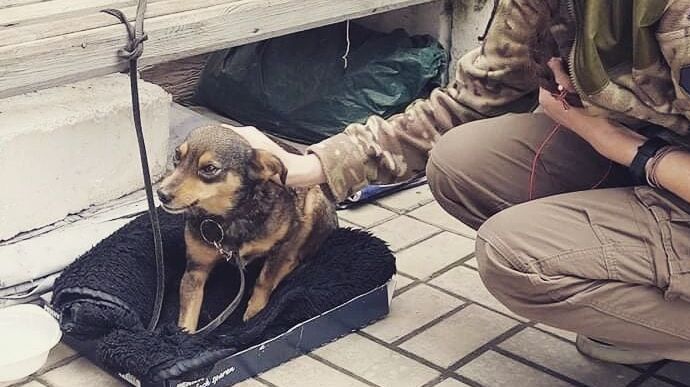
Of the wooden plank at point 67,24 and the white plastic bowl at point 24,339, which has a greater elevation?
the wooden plank at point 67,24

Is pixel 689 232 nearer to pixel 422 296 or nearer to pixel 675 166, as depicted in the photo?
pixel 675 166

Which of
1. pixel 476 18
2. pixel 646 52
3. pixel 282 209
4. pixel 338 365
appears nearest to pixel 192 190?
pixel 282 209

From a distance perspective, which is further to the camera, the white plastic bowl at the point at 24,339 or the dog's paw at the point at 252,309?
the dog's paw at the point at 252,309

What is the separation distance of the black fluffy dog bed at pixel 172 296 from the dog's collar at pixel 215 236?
0.17 meters

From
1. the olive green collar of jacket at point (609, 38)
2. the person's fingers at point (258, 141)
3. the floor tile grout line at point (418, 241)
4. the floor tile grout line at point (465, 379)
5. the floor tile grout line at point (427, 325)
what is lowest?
the floor tile grout line at point (418, 241)

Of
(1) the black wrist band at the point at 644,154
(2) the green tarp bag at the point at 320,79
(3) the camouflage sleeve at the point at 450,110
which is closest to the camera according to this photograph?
(1) the black wrist band at the point at 644,154

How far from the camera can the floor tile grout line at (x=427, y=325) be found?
2.95 meters

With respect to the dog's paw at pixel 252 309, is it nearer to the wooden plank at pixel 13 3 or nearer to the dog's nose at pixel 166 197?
the dog's nose at pixel 166 197

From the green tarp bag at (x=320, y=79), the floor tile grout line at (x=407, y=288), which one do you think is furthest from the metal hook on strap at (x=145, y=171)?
the green tarp bag at (x=320, y=79)

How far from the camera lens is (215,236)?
2840 millimetres

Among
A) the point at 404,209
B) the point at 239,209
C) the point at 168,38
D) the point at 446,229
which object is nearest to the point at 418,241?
the point at 446,229

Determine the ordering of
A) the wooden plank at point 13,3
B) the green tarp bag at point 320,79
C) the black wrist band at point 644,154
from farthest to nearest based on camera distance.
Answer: the green tarp bag at point 320,79
the wooden plank at point 13,3
the black wrist band at point 644,154

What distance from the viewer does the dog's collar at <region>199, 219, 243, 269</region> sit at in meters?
2.81

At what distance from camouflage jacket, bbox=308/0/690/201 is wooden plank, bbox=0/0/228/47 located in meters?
0.78
